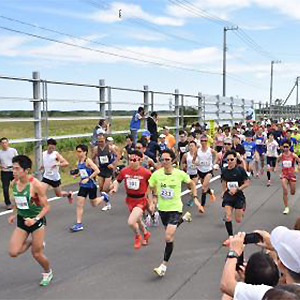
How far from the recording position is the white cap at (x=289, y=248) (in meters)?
2.45

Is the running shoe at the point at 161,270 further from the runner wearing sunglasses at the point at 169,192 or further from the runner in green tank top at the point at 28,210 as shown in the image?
the runner in green tank top at the point at 28,210

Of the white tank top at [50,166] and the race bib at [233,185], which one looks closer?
the race bib at [233,185]

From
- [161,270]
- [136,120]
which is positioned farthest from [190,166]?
[136,120]

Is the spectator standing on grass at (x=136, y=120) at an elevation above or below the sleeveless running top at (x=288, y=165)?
above

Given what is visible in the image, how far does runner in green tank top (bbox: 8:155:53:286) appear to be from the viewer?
5.64 metres

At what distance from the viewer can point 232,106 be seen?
33.9m

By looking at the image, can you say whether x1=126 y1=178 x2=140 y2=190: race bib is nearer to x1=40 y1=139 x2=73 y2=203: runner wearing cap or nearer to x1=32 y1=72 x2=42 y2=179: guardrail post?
x1=40 y1=139 x2=73 y2=203: runner wearing cap

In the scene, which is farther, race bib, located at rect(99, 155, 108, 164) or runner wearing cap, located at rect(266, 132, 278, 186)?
runner wearing cap, located at rect(266, 132, 278, 186)

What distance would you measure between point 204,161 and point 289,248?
26.2ft

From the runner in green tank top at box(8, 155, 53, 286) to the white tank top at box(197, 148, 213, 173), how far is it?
17.8 ft

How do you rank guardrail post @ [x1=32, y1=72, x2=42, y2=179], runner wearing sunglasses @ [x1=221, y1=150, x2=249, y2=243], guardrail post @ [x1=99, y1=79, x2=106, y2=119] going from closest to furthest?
runner wearing sunglasses @ [x1=221, y1=150, x2=249, y2=243] → guardrail post @ [x1=32, y1=72, x2=42, y2=179] → guardrail post @ [x1=99, y1=79, x2=106, y2=119]

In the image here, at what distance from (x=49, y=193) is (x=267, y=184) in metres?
6.60

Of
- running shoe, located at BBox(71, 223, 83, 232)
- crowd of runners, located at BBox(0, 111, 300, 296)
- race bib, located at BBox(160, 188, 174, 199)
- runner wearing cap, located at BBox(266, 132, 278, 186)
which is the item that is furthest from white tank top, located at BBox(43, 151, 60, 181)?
runner wearing cap, located at BBox(266, 132, 278, 186)

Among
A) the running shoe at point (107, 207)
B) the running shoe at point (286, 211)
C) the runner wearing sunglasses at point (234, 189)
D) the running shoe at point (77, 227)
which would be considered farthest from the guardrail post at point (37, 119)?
the running shoe at point (286, 211)
